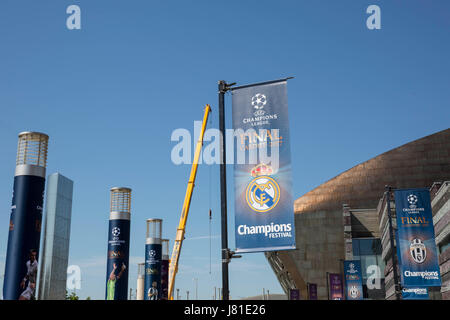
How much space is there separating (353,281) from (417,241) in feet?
81.4

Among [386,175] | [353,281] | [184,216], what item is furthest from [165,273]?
[386,175]

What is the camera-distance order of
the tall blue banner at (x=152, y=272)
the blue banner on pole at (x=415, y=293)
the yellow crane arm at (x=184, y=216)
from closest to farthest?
the blue banner on pole at (x=415, y=293)
the tall blue banner at (x=152, y=272)
the yellow crane arm at (x=184, y=216)

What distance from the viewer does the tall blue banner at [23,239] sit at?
28.9m

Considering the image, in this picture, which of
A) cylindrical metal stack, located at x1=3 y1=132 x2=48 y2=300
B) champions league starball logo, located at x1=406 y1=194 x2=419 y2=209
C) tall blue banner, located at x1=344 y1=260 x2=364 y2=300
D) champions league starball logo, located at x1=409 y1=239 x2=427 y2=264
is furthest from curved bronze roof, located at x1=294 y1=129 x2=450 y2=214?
cylindrical metal stack, located at x1=3 y1=132 x2=48 y2=300

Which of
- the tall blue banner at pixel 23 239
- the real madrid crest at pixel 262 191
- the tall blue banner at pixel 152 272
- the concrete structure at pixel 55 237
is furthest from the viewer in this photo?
the tall blue banner at pixel 152 272

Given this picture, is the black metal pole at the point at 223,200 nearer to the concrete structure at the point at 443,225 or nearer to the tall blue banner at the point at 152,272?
the concrete structure at the point at 443,225

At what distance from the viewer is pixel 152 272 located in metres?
59.4

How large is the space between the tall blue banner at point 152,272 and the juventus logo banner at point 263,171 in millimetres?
49096

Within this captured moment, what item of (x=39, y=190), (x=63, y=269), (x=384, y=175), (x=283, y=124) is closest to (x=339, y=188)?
(x=384, y=175)

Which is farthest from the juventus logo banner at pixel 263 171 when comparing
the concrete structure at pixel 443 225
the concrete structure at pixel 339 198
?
the concrete structure at pixel 339 198

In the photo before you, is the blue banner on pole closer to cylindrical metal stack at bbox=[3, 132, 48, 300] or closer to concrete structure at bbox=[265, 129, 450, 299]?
cylindrical metal stack at bbox=[3, 132, 48, 300]

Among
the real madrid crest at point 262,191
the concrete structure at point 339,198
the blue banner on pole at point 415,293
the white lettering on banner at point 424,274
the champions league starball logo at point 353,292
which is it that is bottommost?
the blue banner on pole at point 415,293
